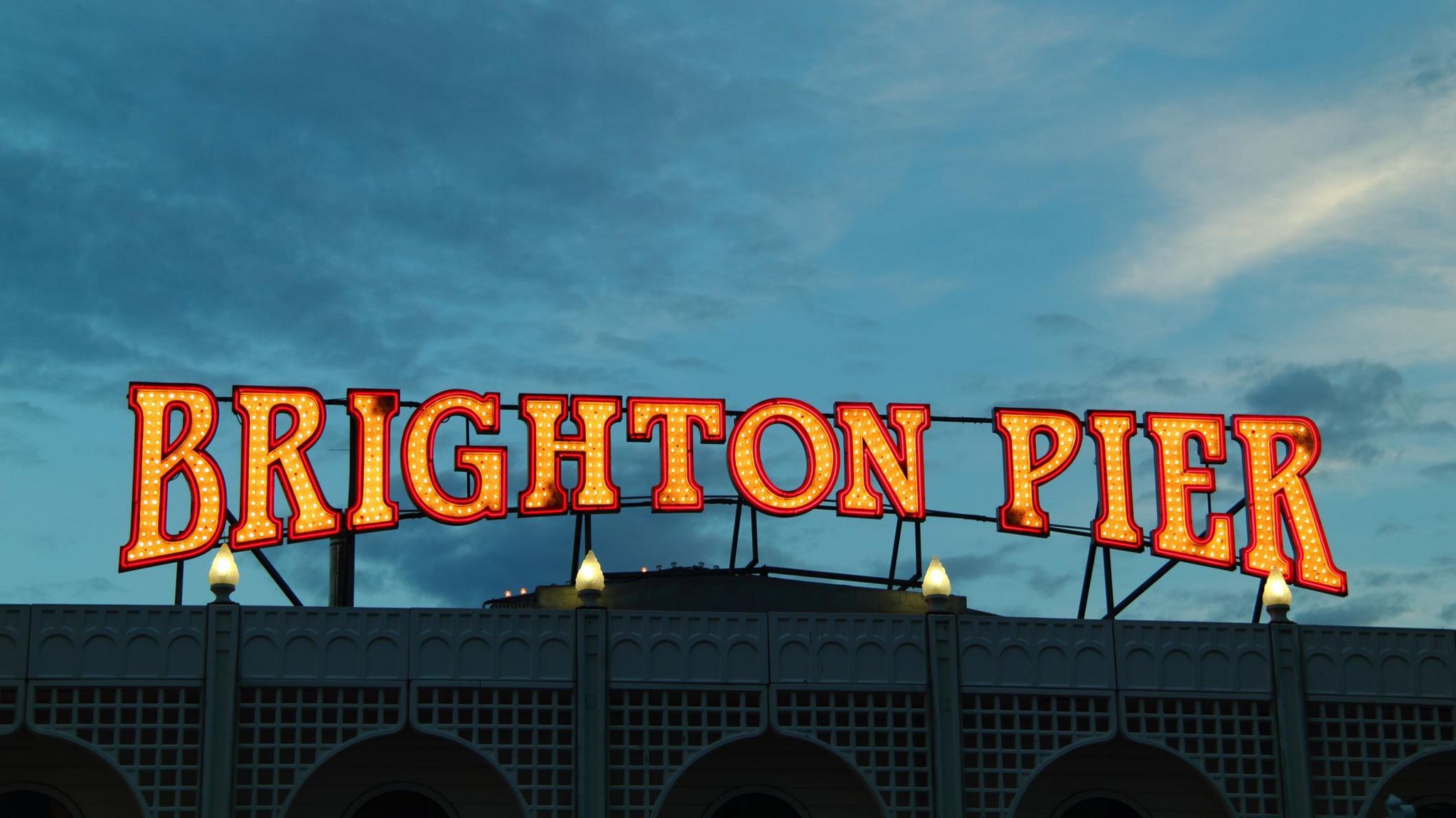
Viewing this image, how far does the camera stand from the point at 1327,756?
30281mm

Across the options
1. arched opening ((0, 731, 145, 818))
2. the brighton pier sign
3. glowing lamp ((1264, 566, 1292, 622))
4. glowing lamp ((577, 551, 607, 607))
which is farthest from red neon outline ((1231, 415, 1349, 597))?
arched opening ((0, 731, 145, 818))

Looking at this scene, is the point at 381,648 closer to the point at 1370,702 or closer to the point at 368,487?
the point at 368,487

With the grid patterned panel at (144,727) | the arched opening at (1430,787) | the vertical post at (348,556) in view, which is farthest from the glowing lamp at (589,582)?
the arched opening at (1430,787)

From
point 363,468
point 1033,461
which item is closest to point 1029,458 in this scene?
point 1033,461

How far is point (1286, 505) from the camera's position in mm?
38562

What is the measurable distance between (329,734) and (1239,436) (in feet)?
63.8

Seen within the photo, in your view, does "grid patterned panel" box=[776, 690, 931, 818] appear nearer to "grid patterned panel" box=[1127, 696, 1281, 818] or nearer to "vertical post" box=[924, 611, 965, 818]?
"vertical post" box=[924, 611, 965, 818]

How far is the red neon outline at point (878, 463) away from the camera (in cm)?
3769

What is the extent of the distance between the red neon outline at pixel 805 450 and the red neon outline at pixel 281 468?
751 centimetres

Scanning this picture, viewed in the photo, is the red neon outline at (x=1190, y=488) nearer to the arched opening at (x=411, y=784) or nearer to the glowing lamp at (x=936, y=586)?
the glowing lamp at (x=936, y=586)

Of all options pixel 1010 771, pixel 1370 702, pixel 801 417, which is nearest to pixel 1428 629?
pixel 1370 702

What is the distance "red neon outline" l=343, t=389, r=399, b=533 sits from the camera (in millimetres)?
36156

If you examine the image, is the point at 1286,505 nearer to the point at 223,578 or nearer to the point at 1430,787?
the point at 1430,787

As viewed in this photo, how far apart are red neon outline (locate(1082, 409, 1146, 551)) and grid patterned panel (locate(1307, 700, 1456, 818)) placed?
25.0 feet
